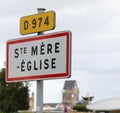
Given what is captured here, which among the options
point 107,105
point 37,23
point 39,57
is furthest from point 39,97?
point 107,105

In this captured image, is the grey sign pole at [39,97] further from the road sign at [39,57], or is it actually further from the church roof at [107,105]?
the church roof at [107,105]

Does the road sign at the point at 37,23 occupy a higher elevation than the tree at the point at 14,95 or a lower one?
lower

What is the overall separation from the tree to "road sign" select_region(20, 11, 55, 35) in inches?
3126

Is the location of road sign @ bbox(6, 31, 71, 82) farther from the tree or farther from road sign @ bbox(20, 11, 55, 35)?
the tree

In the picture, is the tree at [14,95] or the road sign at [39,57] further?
the tree at [14,95]

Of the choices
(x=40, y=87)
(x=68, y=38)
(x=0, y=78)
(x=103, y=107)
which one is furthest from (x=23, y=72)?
(x=0, y=78)

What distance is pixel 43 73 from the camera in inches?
344

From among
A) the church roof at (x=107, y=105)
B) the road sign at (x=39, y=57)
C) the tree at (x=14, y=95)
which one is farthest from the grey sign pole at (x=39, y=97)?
the tree at (x=14, y=95)

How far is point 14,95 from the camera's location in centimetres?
9012

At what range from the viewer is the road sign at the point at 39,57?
8.53 metres

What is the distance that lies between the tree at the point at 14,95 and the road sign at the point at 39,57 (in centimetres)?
7893

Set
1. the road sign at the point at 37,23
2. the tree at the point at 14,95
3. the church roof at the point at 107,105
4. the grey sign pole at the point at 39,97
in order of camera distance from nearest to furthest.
Result: the road sign at the point at 37,23 → the grey sign pole at the point at 39,97 → the church roof at the point at 107,105 → the tree at the point at 14,95

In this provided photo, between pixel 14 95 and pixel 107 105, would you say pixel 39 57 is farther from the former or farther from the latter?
pixel 14 95

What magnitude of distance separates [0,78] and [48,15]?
3182 inches
